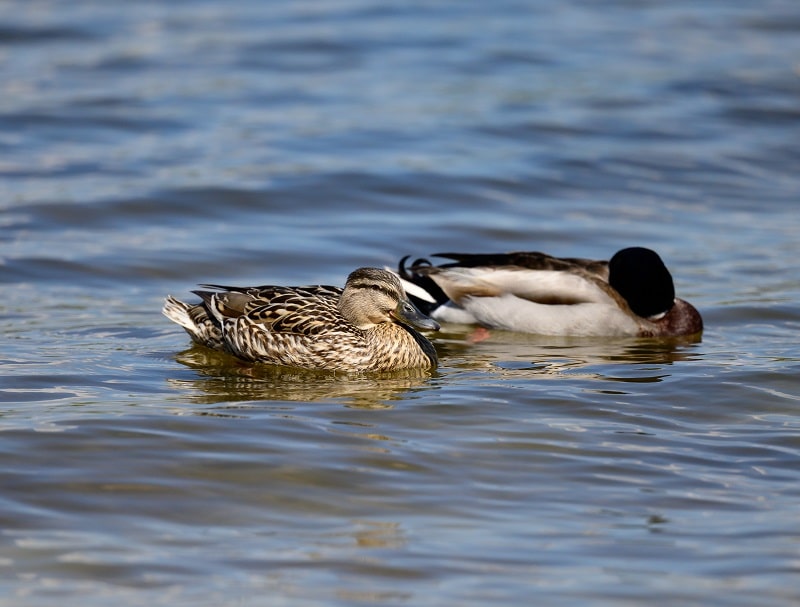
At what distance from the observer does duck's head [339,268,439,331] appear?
9.33m

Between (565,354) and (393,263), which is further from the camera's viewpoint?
(393,263)

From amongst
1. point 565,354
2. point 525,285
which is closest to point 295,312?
point 565,354

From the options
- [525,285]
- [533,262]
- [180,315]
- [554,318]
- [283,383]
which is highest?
[533,262]

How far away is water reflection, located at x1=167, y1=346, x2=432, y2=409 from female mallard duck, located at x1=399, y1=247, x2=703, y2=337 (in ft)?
6.63

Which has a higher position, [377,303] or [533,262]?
[533,262]

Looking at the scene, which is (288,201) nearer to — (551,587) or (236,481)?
(236,481)

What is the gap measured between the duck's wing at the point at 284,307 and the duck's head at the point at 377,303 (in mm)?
128

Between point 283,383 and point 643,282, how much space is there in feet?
11.7

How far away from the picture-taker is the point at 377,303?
940 centimetres

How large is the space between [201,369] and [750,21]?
680 inches

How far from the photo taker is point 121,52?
21.3 metres

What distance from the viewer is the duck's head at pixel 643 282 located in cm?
1110

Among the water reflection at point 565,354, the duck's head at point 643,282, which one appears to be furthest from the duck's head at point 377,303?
the duck's head at point 643,282

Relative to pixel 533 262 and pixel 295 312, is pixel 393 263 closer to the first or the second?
pixel 533 262
